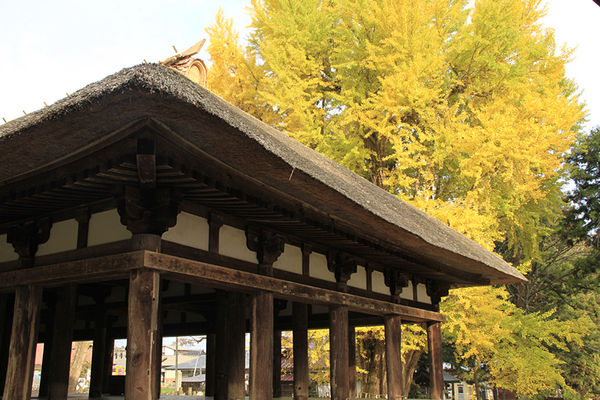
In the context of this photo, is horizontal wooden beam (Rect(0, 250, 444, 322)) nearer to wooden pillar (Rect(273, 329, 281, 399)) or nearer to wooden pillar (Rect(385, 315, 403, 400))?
wooden pillar (Rect(385, 315, 403, 400))

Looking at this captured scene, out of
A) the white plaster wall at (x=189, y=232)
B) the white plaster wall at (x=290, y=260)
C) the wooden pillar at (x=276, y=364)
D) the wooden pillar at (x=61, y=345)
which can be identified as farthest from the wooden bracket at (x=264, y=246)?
the wooden pillar at (x=276, y=364)

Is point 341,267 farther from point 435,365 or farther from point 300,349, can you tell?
point 435,365

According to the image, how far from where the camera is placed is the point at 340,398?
7.26 m

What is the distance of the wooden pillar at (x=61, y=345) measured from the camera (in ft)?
21.1

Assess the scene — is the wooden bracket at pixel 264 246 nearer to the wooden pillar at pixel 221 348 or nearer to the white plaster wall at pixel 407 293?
the wooden pillar at pixel 221 348

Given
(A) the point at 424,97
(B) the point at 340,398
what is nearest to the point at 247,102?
(A) the point at 424,97

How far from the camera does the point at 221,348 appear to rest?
7547 mm

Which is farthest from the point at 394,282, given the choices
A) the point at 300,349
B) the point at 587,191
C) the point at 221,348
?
the point at 587,191

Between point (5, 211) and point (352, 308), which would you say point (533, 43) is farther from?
point (5, 211)

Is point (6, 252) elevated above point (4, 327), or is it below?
above

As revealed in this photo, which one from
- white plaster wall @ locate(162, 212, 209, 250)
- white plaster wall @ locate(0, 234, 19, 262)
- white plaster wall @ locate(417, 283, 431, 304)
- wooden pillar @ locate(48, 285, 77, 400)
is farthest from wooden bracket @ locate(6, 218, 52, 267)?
white plaster wall @ locate(417, 283, 431, 304)

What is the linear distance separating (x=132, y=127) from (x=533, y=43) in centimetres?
1408

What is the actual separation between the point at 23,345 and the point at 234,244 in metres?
2.41

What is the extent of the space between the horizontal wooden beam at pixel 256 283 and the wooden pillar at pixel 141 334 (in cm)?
19
